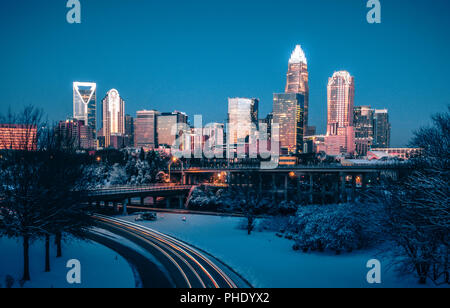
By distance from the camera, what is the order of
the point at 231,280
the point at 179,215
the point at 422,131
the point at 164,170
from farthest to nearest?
the point at 164,170, the point at 179,215, the point at 422,131, the point at 231,280

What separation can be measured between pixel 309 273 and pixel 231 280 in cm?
563

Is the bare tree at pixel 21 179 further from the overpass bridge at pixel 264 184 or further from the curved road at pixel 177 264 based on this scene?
the overpass bridge at pixel 264 184

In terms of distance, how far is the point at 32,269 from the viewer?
20.3 meters

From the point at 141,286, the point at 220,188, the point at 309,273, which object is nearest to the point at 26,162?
the point at 141,286

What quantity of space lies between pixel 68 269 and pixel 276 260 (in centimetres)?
1533

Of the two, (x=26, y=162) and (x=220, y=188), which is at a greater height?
(x=26, y=162)

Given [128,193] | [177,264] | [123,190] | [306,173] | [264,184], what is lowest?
[264,184]

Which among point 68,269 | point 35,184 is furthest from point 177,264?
point 35,184

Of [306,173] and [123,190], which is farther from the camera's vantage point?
[306,173]

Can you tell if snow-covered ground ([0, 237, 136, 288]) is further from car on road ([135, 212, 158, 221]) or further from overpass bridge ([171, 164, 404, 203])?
overpass bridge ([171, 164, 404, 203])

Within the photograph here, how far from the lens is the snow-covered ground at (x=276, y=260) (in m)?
19.3

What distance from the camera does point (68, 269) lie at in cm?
2070

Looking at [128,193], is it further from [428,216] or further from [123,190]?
[428,216]
